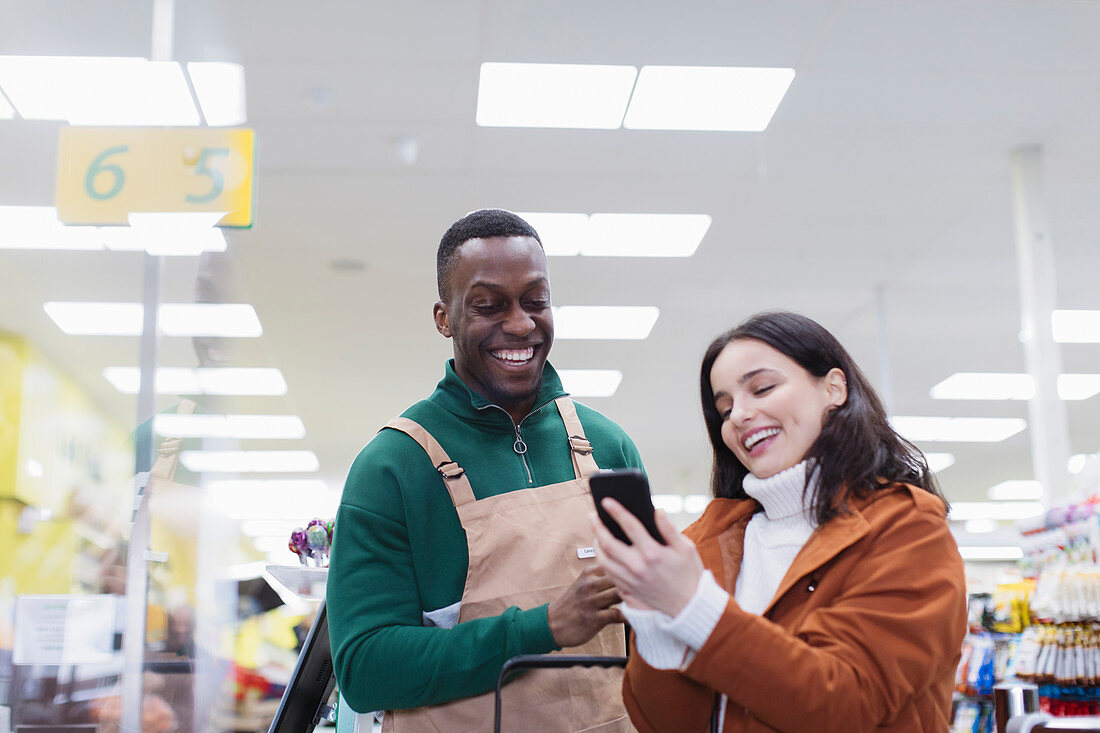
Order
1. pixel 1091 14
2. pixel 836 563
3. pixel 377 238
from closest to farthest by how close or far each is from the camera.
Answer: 1. pixel 836 563
2. pixel 1091 14
3. pixel 377 238

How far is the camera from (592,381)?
375 inches

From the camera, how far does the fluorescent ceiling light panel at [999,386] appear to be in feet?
31.3

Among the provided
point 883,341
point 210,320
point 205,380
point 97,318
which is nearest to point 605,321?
point 883,341

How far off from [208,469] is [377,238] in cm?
170

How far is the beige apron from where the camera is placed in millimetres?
1663

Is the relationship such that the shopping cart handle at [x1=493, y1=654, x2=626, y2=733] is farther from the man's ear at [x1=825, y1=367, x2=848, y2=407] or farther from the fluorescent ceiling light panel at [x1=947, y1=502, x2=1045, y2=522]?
the fluorescent ceiling light panel at [x1=947, y1=502, x2=1045, y2=522]

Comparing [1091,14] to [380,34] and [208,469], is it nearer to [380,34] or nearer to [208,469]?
[380,34]

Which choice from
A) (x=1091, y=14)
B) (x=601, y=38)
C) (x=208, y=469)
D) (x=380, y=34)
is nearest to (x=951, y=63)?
(x=1091, y=14)

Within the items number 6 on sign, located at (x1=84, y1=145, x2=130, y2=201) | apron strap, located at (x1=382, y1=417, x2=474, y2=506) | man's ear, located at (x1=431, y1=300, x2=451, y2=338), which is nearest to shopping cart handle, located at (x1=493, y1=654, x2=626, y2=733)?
apron strap, located at (x1=382, y1=417, x2=474, y2=506)

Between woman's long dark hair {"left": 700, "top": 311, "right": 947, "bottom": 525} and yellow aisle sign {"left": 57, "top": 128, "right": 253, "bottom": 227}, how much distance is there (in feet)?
8.16

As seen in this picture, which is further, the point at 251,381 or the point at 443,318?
the point at 251,381

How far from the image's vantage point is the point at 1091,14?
13.2 feet

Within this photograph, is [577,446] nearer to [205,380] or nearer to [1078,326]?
[205,380]

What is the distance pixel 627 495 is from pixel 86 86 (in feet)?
12.3
